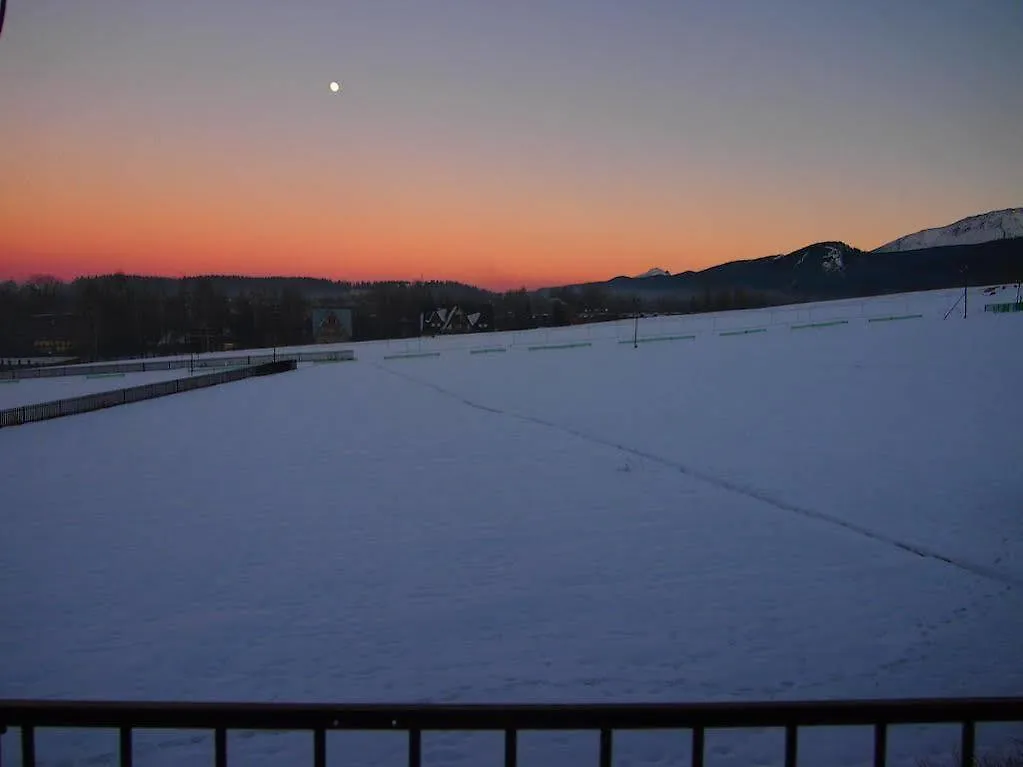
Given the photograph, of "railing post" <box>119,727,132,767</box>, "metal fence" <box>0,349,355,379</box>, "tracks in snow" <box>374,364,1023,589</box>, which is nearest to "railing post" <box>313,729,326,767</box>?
"railing post" <box>119,727,132,767</box>

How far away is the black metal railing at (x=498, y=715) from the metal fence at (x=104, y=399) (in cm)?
3302

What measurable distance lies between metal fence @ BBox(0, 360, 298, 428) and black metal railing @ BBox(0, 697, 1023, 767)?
3302 centimetres

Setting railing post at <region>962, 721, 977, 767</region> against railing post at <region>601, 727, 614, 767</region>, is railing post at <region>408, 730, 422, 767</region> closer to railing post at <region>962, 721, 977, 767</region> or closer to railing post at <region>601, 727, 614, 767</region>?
railing post at <region>601, 727, 614, 767</region>

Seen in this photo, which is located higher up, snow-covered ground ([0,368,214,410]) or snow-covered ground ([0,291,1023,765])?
snow-covered ground ([0,368,214,410])

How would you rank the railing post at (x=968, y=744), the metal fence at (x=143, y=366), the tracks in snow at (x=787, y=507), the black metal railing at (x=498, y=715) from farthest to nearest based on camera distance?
1. the metal fence at (x=143, y=366)
2. the tracks in snow at (x=787, y=507)
3. the railing post at (x=968, y=744)
4. the black metal railing at (x=498, y=715)

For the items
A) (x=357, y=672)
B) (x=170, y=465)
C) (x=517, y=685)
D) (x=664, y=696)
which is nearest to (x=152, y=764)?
(x=357, y=672)

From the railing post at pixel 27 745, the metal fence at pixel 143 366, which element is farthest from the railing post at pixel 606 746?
the metal fence at pixel 143 366

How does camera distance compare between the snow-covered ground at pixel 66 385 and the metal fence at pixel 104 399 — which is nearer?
the metal fence at pixel 104 399

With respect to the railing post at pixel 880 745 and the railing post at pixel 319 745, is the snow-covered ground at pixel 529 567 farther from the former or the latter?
the railing post at pixel 319 745

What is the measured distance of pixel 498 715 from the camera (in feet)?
8.47

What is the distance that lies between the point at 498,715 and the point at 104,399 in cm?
3920

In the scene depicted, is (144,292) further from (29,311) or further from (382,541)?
(382,541)

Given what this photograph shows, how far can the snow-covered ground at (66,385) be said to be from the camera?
45.0 m

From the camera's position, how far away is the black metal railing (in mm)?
2553
